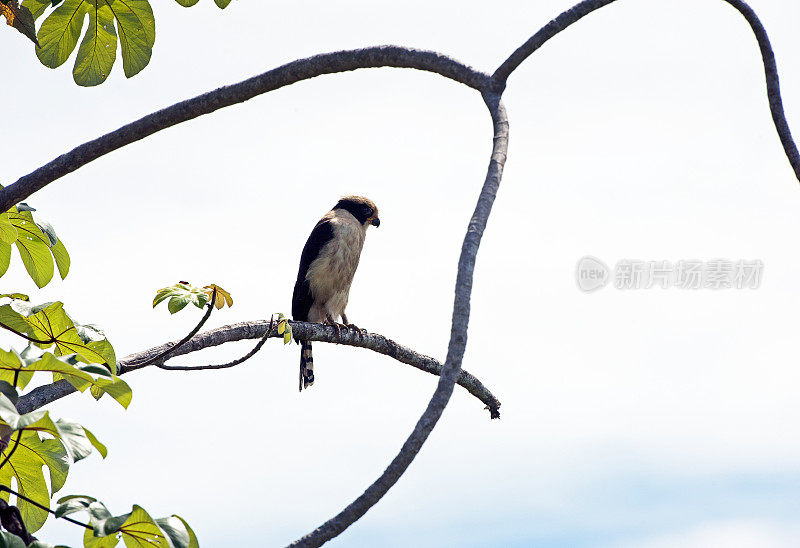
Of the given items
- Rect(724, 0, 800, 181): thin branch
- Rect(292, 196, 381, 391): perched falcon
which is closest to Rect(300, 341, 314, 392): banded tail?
Rect(292, 196, 381, 391): perched falcon

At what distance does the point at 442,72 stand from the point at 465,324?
2.77 ft

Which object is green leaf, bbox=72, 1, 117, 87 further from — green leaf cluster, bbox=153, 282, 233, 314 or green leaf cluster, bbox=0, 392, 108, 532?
green leaf cluster, bbox=0, 392, 108, 532

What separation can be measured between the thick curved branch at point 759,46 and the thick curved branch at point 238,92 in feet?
0.31

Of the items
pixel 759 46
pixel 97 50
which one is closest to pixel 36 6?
pixel 97 50

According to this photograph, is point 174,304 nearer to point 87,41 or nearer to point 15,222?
point 15,222

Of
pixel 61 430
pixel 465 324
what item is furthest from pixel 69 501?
pixel 465 324

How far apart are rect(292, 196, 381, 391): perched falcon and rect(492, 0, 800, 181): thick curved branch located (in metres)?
3.94

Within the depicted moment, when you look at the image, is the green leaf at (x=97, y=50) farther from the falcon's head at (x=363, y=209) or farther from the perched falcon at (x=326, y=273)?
the falcon's head at (x=363, y=209)

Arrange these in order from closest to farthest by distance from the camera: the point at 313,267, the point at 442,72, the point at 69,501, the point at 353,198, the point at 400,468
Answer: the point at 400,468 < the point at 69,501 < the point at 442,72 < the point at 313,267 < the point at 353,198

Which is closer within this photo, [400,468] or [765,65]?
[400,468]

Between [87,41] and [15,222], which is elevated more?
[87,41]

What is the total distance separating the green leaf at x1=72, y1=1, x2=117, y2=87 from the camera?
2623 millimetres

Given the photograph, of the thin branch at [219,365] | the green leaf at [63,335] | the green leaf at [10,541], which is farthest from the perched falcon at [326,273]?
the green leaf at [10,541]

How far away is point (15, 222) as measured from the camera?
2.65 meters
